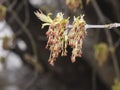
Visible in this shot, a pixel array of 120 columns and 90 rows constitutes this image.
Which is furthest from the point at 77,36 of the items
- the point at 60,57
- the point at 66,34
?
the point at 60,57

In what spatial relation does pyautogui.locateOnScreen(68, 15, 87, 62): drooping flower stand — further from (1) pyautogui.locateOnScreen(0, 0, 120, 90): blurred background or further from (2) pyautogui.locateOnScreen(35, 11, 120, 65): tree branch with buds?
(1) pyautogui.locateOnScreen(0, 0, 120, 90): blurred background

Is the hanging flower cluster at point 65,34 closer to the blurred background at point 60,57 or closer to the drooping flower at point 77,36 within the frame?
the drooping flower at point 77,36

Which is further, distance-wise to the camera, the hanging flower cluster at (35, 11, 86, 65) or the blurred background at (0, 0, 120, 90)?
the blurred background at (0, 0, 120, 90)

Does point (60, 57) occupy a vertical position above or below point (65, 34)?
above

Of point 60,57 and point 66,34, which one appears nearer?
point 66,34

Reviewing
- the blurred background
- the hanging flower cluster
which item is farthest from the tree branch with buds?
→ the blurred background

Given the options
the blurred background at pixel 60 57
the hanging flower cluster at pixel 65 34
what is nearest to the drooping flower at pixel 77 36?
the hanging flower cluster at pixel 65 34

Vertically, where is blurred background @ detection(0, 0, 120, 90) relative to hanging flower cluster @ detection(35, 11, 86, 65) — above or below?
above

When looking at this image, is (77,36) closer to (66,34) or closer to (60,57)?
(66,34)

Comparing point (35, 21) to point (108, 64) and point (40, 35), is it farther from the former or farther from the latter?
point (108, 64)

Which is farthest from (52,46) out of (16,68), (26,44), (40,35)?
(16,68)

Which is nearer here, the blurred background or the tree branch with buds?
the tree branch with buds
